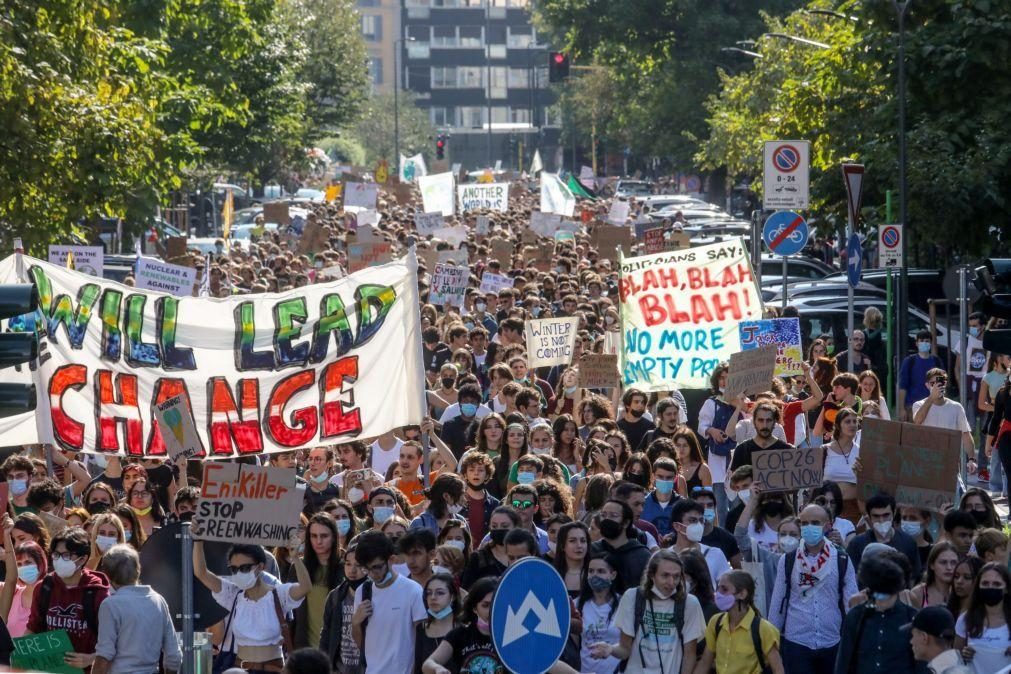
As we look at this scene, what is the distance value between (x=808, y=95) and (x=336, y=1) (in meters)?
50.0

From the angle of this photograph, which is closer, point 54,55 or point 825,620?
point 825,620

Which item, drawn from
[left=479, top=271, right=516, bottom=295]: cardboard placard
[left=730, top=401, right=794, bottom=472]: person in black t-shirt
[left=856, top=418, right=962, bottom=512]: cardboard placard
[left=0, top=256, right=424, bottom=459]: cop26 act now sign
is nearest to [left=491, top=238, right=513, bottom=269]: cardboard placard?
[left=479, top=271, right=516, bottom=295]: cardboard placard

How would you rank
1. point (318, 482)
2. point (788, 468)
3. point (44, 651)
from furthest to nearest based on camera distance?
point (318, 482)
point (788, 468)
point (44, 651)

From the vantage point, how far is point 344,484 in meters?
12.0

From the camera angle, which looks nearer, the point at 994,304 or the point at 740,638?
the point at 740,638

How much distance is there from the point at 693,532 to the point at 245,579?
2216mm

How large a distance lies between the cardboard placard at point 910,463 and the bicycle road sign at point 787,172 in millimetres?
9724

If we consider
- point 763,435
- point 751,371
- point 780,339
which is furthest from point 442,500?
point 780,339

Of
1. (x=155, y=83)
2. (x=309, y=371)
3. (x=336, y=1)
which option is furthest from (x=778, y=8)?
(x=309, y=371)

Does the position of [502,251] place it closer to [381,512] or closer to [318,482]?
[318,482]

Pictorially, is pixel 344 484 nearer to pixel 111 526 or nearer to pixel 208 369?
pixel 208 369

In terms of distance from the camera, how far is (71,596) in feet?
29.1

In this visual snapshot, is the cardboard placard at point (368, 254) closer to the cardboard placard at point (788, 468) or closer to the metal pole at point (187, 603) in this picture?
the cardboard placard at point (788, 468)

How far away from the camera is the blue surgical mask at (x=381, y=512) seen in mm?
10258
